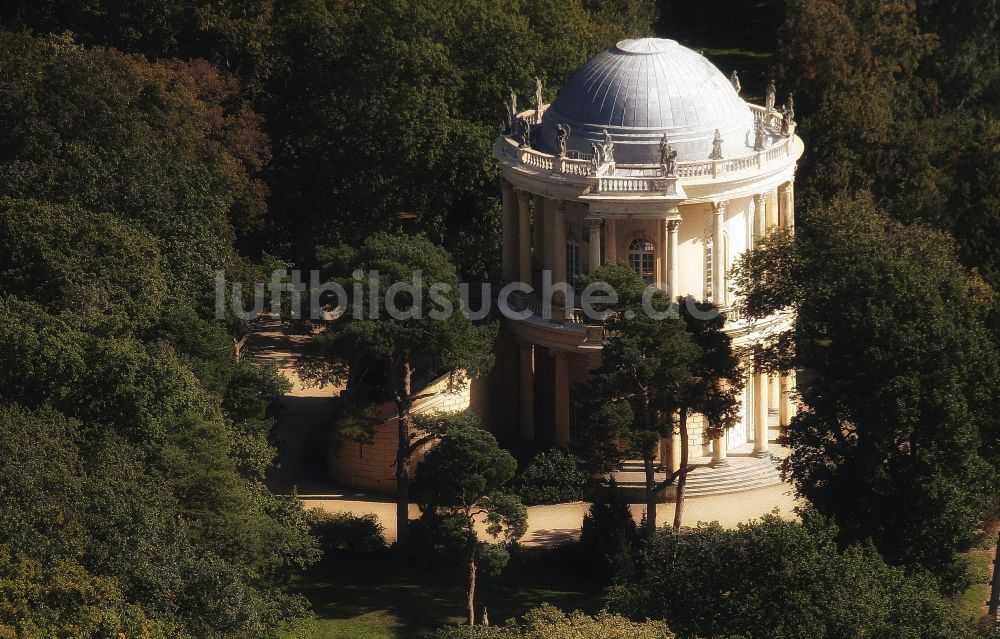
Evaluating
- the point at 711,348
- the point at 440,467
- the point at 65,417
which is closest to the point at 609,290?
the point at 711,348

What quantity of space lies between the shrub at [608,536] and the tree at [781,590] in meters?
9.56

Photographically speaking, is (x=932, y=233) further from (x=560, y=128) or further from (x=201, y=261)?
(x=201, y=261)

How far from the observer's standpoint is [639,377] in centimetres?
8312

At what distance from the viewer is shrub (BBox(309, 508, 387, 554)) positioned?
286 ft

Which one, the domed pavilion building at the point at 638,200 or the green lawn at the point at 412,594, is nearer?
the green lawn at the point at 412,594

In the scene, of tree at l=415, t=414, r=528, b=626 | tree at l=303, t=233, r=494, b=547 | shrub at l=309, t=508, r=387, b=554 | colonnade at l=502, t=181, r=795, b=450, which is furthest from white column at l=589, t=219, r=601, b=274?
shrub at l=309, t=508, r=387, b=554

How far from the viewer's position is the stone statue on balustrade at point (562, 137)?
91.1 metres

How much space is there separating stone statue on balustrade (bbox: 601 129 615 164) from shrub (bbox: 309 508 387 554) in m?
17.6

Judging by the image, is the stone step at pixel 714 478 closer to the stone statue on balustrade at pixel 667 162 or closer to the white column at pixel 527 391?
the white column at pixel 527 391

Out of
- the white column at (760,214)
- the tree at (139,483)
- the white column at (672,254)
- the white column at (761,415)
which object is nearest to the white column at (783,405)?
the white column at (761,415)

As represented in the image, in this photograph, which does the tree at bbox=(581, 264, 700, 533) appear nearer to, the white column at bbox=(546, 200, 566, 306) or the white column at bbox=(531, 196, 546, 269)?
the white column at bbox=(546, 200, 566, 306)

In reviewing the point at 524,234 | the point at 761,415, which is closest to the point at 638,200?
the point at 524,234

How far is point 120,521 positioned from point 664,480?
2639cm

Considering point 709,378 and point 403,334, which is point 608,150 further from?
point 403,334
